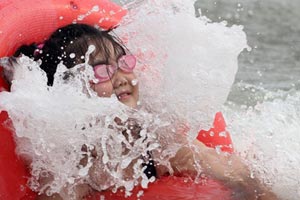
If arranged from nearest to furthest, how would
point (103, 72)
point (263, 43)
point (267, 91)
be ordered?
point (103, 72) → point (267, 91) → point (263, 43)

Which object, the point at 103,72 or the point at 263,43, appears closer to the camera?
the point at 103,72

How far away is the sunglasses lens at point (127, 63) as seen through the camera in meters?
2.09

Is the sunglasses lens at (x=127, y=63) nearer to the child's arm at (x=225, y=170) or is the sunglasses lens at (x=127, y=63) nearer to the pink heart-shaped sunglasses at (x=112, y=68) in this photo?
the pink heart-shaped sunglasses at (x=112, y=68)

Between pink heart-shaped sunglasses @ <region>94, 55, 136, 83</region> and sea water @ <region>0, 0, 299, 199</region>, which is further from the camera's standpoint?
pink heart-shaped sunglasses @ <region>94, 55, 136, 83</region>

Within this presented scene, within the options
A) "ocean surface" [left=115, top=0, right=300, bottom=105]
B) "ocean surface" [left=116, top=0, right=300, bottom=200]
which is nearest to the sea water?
"ocean surface" [left=116, top=0, right=300, bottom=200]

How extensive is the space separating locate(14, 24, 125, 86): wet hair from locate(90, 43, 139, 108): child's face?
3 cm

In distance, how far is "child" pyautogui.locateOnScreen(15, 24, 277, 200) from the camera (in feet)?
6.70

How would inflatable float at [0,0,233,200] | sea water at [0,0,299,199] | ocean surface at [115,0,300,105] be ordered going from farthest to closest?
ocean surface at [115,0,300,105]
inflatable float at [0,0,233,200]
sea water at [0,0,299,199]

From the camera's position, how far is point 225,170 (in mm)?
2070

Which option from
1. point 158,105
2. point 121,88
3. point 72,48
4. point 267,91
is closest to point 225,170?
point 158,105

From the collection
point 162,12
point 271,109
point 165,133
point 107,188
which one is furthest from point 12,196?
point 271,109

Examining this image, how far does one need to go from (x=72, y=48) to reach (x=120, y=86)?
0.17 meters

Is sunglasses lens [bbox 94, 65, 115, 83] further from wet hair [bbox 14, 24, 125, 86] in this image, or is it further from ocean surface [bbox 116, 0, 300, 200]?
ocean surface [bbox 116, 0, 300, 200]

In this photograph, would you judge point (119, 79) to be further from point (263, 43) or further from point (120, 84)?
point (263, 43)
